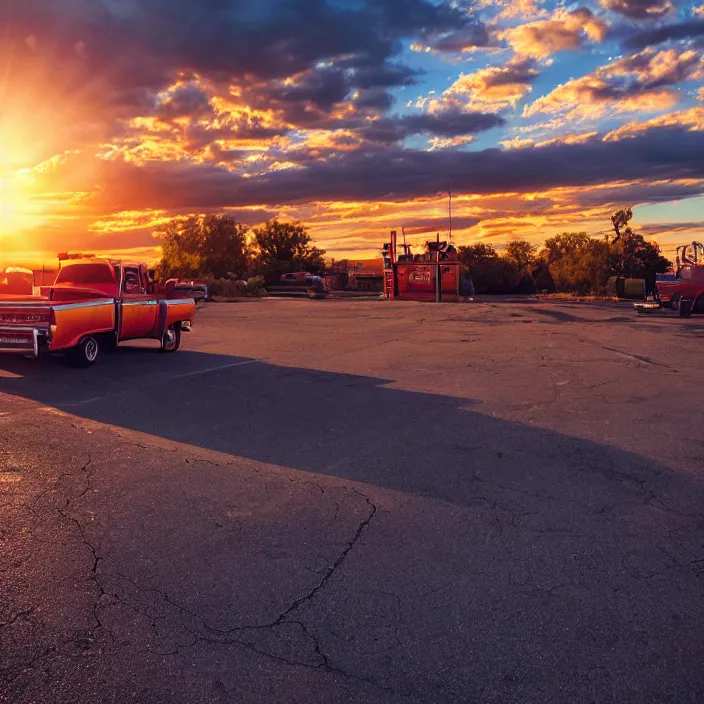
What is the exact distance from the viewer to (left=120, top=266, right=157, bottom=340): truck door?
14.3 metres

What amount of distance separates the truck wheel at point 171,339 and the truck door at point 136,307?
1.06 ft

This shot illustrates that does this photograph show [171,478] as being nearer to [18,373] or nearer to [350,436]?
[350,436]

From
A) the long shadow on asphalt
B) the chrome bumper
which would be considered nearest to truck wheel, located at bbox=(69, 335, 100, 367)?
the long shadow on asphalt

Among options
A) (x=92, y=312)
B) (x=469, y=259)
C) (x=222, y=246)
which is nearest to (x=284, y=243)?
(x=222, y=246)

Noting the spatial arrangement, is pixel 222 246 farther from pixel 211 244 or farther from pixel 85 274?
pixel 85 274

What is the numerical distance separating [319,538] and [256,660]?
155cm

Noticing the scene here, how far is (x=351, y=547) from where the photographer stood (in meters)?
4.82

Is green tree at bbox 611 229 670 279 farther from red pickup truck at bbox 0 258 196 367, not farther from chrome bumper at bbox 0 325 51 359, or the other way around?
chrome bumper at bbox 0 325 51 359

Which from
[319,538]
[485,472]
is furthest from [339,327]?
[319,538]

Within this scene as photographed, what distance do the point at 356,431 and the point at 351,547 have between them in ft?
11.5

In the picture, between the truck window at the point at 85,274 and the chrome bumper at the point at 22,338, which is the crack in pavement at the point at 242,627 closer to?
the chrome bumper at the point at 22,338

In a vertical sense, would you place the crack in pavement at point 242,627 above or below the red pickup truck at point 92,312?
below

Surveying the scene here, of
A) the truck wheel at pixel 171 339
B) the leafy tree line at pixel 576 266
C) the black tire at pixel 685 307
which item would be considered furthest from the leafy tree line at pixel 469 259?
the truck wheel at pixel 171 339

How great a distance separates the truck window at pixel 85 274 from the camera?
14555 mm
